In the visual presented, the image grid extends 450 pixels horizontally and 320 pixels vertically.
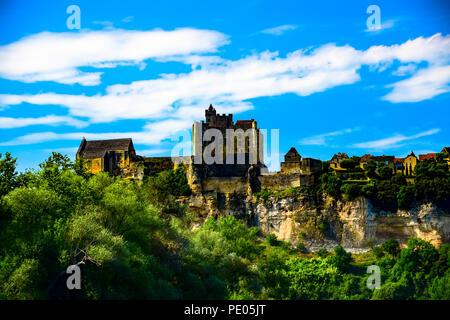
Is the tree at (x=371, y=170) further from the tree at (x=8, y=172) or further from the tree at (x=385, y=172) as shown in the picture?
the tree at (x=8, y=172)

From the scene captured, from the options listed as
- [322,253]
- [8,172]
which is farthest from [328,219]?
[8,172]

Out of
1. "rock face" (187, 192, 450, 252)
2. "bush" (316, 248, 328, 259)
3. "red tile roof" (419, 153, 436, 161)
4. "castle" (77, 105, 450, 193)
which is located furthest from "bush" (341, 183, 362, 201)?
"red tile roof" (419, 153, 436, 161)

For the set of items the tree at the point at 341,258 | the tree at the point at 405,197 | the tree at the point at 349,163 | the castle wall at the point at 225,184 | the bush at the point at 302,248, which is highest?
the tree at the point at 349,163

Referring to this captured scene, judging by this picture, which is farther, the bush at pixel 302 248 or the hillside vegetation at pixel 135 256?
the bush at pixel 302 248

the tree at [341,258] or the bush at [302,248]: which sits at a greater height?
the bush at [302,248]

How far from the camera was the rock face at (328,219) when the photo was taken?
67250 mm

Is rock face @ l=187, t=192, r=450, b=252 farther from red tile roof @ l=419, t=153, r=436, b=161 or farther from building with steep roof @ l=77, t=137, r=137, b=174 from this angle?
red tile roof @ l=419, t=153, r=436, b=161

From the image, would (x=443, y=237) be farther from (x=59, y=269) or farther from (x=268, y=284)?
(x=59, y=269)

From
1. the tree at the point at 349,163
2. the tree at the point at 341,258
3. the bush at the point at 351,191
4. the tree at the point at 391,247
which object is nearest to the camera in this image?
the tree at the point at 341,258

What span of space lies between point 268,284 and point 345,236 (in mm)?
23514


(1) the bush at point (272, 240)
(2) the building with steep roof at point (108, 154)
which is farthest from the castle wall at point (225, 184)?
(2) the building with steep roof at point (108, 154)

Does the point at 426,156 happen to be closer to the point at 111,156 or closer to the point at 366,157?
Result: the point at 366,157

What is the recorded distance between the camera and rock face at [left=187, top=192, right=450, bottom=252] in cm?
A: 6725
